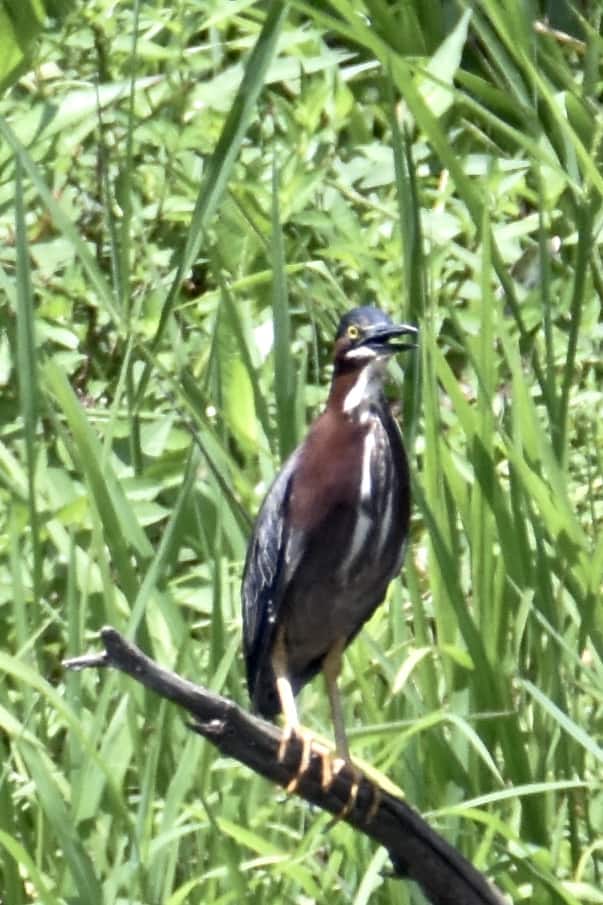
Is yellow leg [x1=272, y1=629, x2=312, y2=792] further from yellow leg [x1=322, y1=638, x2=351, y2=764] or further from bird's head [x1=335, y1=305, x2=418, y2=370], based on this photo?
bird's head [x1=335, y1=305, x2=418, y2=370]

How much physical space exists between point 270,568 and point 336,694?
0.18m

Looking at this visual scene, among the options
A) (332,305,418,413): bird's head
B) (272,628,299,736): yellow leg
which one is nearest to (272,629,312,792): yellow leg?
(272,628,299,736): yellow leg

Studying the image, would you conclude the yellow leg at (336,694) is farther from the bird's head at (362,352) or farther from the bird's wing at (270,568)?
the bird's head at (362,352)

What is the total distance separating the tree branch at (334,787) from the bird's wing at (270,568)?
221 mm

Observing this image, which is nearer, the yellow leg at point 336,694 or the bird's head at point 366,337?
the yellow leg at point 336,694

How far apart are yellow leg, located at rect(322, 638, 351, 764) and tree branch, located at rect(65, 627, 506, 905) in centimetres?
3

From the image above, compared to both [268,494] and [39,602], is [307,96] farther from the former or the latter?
[39,602]

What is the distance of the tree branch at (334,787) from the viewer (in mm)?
1820

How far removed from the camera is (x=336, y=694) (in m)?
2.55

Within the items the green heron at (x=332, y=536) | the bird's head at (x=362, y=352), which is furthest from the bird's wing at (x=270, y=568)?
the bird's head at (x=362, y=352)

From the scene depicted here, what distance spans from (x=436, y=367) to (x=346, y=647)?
423 mm

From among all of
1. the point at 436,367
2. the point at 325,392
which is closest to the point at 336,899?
the point at 436,367

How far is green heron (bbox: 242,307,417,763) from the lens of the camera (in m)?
2.53

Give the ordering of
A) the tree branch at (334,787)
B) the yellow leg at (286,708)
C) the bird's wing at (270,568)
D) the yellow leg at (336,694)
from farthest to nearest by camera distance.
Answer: the bird's wing at (270,568), the yellow leg at (336,694), the yellow leg at (286,708), the tree branch at (334,787)
